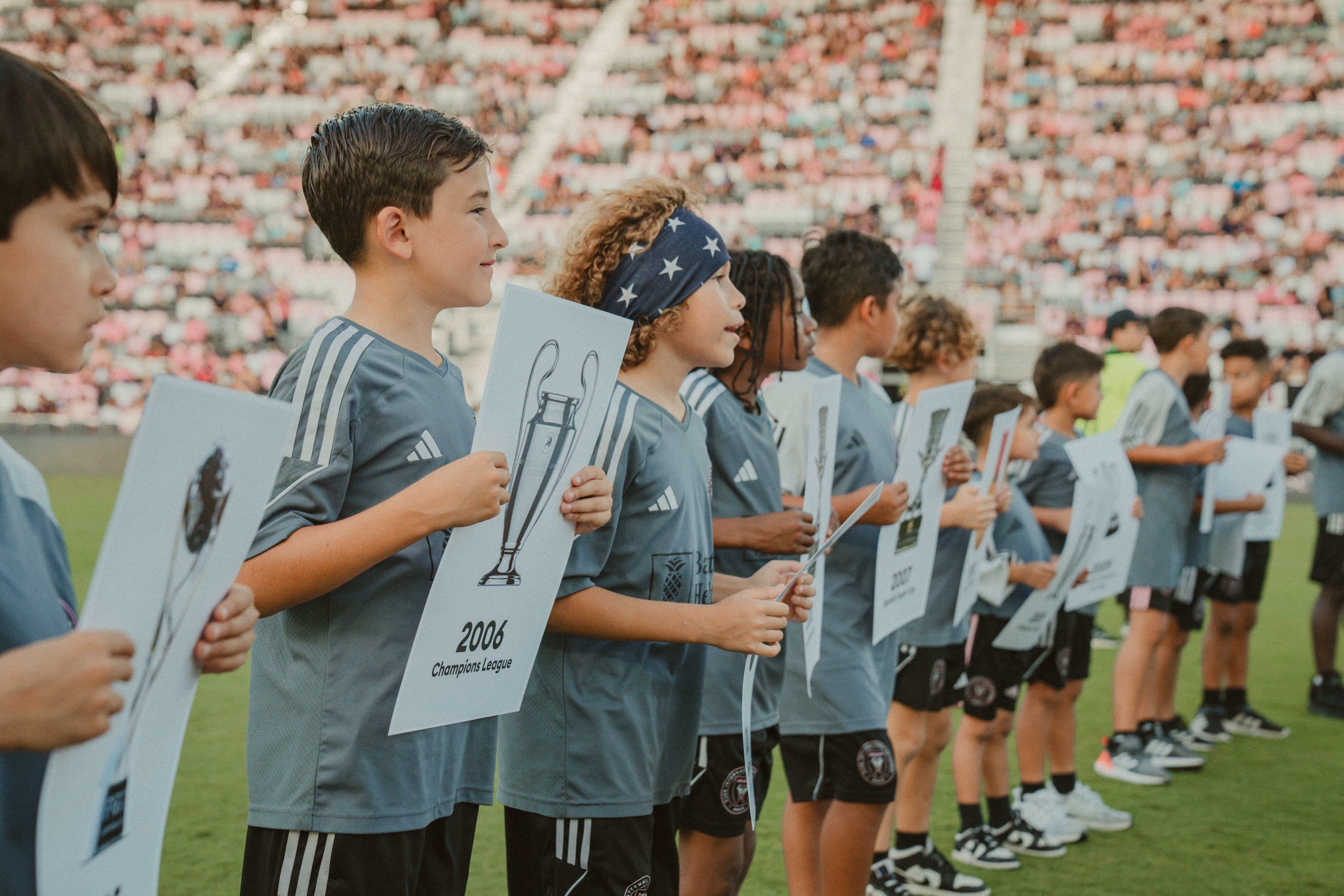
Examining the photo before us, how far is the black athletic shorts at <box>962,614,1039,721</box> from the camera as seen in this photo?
377cm

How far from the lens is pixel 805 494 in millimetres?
2543

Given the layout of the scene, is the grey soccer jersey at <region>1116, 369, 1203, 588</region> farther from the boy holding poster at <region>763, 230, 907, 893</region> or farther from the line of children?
the boy holding poster at <region>763, 230, 907, 893</region>

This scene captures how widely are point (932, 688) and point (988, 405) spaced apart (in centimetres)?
104

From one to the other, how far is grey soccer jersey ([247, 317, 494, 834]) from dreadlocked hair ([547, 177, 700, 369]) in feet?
1.91

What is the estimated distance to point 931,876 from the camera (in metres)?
3.38

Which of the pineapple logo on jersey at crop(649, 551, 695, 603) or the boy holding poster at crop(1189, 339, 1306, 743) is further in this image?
the boy holding poster at crop(1189, 339, 1306, 743)

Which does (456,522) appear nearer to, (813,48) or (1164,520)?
(1164,520)

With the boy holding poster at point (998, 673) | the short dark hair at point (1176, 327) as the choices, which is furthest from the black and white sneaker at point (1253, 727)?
the boy holding poster at point (998, 673)

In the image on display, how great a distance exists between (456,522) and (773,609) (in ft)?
2.02

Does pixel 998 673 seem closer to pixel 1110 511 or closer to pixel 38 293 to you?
pixel 1110 511

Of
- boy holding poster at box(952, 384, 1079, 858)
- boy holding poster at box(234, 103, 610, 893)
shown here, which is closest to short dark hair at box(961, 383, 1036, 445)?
boy holding poster at box(952, 384, 1079, 858)

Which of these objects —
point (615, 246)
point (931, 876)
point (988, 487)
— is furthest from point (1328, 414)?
point (615, 246)

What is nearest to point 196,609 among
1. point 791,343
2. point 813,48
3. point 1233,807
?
point 791,343

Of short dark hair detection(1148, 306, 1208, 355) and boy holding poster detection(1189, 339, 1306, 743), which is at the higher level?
short dark hair detection(1148, 306, 1208, 355)
